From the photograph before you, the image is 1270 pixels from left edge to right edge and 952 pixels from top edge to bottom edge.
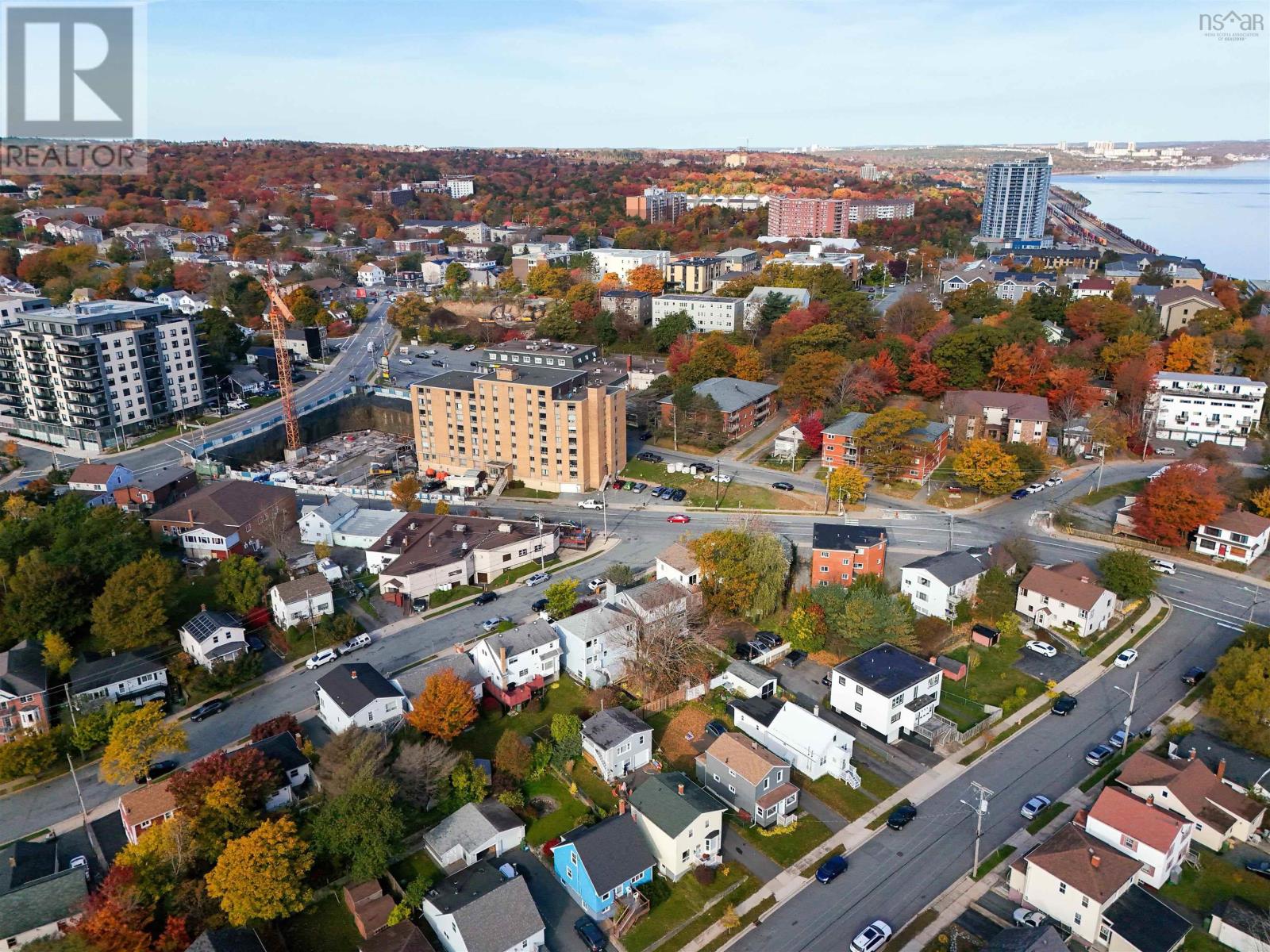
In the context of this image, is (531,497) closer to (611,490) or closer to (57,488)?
(611,490)

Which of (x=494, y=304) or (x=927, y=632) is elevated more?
(x=494, y=304)

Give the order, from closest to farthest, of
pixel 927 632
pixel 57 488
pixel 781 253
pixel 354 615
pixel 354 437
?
pixel 927 632 < pixel 354 615 < pixel 57 488 < pixel 354 437 < pixel 781 253

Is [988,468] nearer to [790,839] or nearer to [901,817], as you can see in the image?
[901,817]

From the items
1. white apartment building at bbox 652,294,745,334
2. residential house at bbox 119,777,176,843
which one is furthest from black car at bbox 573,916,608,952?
white apartment building at bbox 652,294,745,334

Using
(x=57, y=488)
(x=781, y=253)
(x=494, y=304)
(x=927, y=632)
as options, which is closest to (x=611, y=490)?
(x=927, y=632)

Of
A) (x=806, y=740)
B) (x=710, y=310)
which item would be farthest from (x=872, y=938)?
(x=710, y=310)

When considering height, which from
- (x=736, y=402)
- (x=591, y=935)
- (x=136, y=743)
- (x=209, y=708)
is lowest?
(x=591, y=935)

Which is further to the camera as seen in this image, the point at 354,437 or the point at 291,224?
the point at 291,224

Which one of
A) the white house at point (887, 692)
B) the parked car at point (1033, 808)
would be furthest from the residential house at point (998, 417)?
the parked car at point (1033, 808)

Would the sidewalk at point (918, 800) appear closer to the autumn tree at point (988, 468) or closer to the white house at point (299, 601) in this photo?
the autumn tree at point (988, 468)
